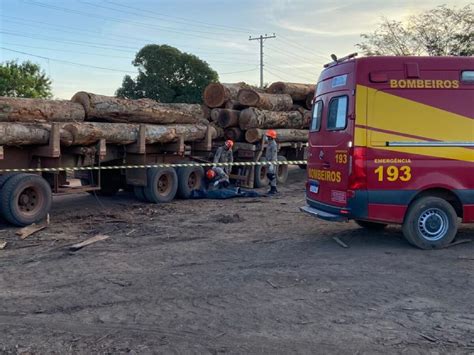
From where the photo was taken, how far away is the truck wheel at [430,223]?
7.36 metres

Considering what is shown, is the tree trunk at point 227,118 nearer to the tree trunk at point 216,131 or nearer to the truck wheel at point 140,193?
the tree trunk at point 216,131

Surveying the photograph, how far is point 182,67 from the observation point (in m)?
46.6

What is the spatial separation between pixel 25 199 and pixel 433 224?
6.80m

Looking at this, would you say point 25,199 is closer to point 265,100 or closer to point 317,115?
point 317,115

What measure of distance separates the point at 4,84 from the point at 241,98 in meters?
27.0

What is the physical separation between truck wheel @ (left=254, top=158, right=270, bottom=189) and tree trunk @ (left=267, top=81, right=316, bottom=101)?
315cm

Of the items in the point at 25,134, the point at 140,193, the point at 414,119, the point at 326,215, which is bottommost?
the point at 140,193

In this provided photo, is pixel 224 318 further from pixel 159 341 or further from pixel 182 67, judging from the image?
pixel 182 67

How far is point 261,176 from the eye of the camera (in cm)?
1656

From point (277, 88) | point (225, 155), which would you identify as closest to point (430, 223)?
point (225, 155)

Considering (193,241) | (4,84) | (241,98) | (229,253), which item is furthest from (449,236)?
(4,84)

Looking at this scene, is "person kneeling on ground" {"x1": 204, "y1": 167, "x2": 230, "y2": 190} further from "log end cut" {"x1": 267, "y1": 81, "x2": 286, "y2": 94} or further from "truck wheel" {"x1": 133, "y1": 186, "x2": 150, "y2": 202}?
"log end cut" {"x1": 267, "y1": 81, "x2": 286, "y2": 94}

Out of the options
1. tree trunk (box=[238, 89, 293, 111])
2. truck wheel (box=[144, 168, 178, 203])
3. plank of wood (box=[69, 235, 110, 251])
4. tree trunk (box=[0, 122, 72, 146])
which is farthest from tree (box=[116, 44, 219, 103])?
plank of wood (box=[69, 235, 110, 251])

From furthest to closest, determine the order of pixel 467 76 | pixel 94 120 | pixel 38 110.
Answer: pixel 94 120
pixel 38 110
pixel 467 76
